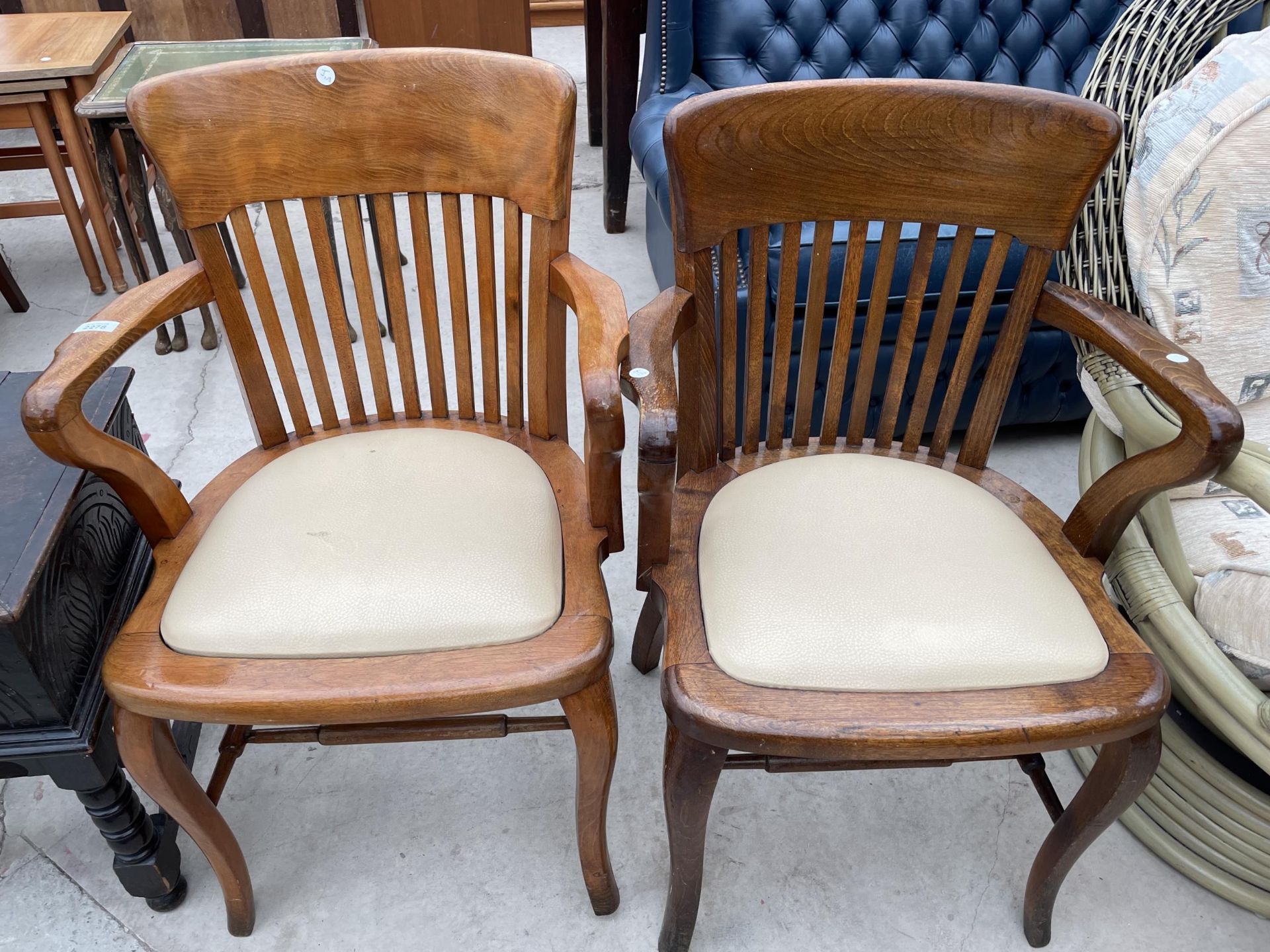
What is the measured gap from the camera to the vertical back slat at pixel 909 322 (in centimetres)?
121

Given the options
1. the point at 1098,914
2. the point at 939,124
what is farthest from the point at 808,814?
the point at 939,124

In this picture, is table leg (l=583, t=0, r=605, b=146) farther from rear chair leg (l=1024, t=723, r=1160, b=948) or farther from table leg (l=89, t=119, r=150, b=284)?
rear chair leg (l=1024, t=723, r=1160, b=948)

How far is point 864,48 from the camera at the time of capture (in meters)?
2.24

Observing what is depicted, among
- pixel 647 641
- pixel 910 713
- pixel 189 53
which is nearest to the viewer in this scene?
pixel 910 713

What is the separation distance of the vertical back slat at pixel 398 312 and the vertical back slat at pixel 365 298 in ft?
0.09

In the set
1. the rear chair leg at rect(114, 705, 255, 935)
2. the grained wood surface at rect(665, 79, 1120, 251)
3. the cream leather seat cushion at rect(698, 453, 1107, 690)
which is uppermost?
the grained wood surface at rect(665, 79, 1120, 251)

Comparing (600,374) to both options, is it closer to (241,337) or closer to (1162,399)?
(241,337)

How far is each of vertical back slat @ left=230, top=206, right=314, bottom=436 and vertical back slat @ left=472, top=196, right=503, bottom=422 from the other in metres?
0.27

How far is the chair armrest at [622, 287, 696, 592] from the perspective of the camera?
961 millimetres

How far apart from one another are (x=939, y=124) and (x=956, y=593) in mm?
595

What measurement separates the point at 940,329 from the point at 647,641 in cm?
72

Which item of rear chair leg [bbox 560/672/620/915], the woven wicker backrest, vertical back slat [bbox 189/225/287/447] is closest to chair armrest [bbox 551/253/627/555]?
rear chair leg [bbox 560/672/620/915]

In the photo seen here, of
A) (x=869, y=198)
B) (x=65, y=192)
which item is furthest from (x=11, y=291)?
(x=869, y=198)

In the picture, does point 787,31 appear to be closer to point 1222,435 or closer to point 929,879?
point 1222,435
